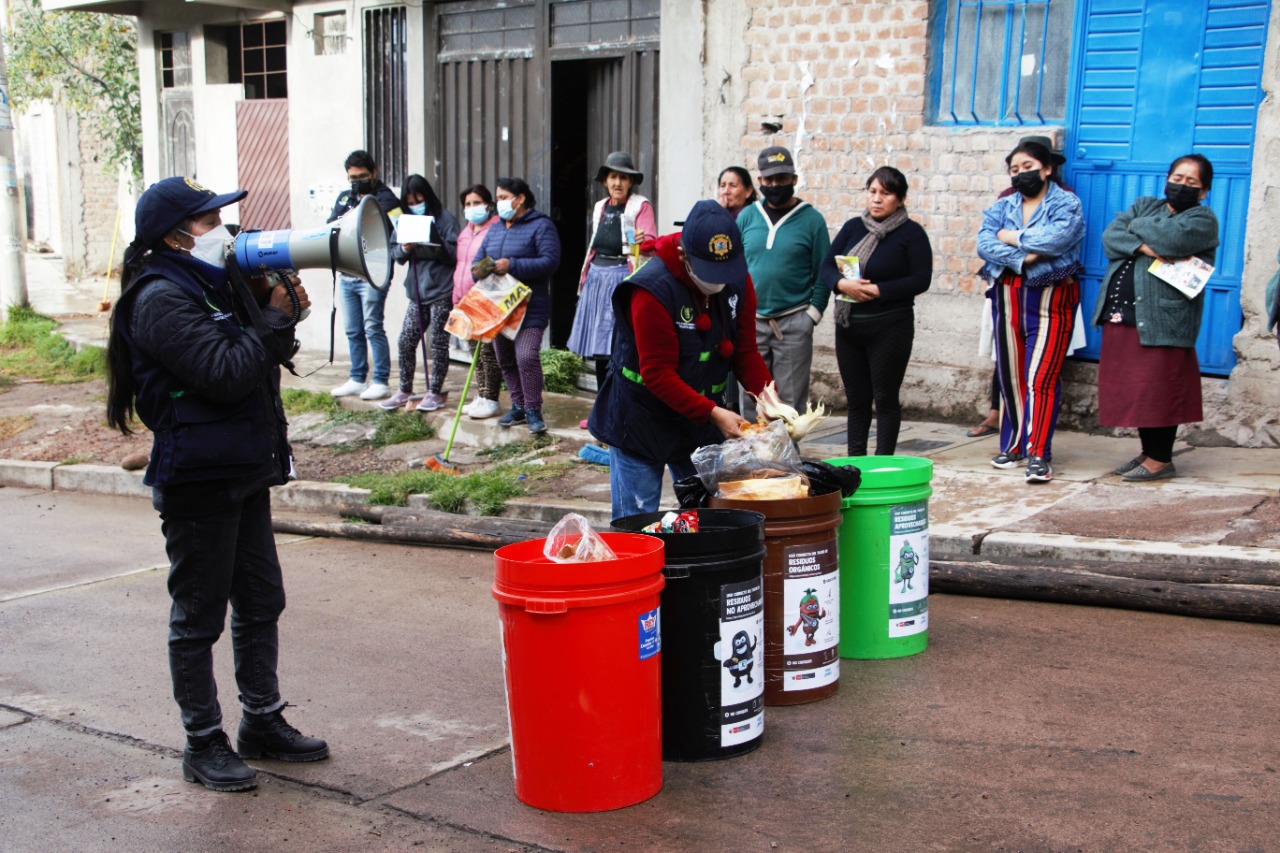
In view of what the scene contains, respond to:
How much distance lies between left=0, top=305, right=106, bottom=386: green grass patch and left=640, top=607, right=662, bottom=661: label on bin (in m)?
10.9

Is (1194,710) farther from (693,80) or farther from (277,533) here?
(693,80)

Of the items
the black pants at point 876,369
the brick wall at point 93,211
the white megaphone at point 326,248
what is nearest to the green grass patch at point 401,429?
the black pants at point 876,369

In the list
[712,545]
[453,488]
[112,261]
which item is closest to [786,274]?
[453,488]

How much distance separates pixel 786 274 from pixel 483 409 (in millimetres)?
3113

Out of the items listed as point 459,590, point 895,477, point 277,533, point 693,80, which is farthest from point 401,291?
point 895,477

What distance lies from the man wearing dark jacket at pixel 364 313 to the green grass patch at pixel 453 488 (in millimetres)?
2190

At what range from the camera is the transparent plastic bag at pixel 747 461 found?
5.07 m

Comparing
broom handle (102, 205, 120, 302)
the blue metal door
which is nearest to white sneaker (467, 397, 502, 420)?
the blue metal door

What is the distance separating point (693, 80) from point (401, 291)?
13.1 feet

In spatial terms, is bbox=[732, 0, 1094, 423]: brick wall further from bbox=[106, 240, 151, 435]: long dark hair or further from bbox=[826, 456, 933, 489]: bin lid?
bbox=[106, 240, 151, 435]: long dark hair

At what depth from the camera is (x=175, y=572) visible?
14.3ft

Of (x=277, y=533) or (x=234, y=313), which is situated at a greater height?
(x=234, y=313)

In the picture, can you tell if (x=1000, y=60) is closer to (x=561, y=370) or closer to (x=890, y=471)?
(x=561, y=370)

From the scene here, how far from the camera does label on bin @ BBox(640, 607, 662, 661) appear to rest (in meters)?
4.11
